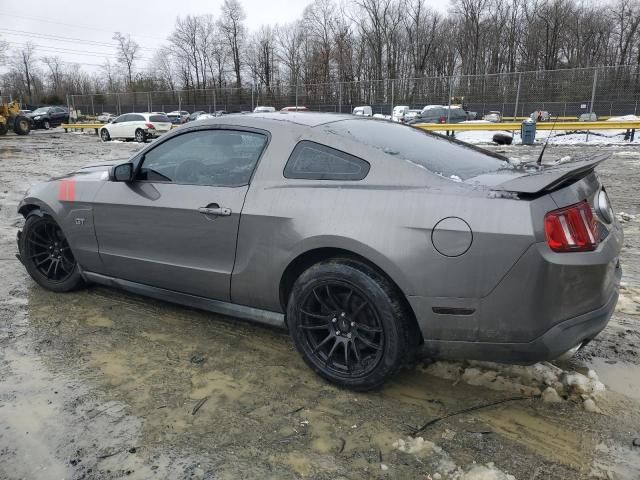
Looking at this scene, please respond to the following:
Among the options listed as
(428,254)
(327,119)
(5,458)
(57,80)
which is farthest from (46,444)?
(57,80)

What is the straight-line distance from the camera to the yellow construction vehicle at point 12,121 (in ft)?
98.7

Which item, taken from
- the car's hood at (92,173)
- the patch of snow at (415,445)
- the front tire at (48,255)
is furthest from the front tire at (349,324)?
the front tire at (48,255)

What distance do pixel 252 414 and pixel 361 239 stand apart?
108 centimetres

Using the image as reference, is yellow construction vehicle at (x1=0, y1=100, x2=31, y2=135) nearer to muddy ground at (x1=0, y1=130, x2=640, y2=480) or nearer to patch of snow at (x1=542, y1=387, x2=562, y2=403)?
muddy ground at (x1=0, y1=130, x2=640, y2=480)

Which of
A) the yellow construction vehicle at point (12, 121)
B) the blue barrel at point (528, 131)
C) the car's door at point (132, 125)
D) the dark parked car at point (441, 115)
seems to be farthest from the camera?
the yellow construction vehicle at point (12, 121)

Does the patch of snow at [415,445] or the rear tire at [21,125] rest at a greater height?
the rear tire at [21,125]

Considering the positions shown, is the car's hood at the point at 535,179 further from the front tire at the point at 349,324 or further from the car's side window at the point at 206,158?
the car's side window at the point at 206,158

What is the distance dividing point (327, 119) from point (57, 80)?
102110 mm

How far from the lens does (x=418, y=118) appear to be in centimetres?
2348

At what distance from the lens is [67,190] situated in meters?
4.02

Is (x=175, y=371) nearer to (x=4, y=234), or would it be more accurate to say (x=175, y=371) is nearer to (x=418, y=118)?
(x=4, y=234)

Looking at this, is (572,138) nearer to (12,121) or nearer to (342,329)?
(342,329)

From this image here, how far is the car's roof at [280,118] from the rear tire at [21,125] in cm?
3266

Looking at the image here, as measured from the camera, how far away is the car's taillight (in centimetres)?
222
